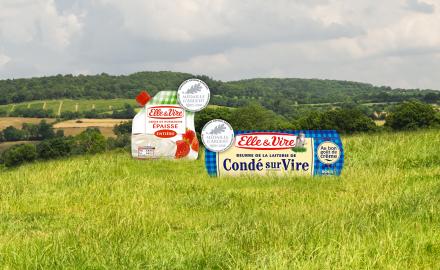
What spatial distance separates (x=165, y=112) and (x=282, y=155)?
611 cm

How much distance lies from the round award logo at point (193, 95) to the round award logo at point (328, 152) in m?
5.74

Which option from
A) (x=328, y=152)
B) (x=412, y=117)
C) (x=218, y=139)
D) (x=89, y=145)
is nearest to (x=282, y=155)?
(x=328, y=152)

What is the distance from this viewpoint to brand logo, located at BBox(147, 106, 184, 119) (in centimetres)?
1700

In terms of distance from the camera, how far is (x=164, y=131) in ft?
55.6

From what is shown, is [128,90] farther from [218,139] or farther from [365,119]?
[218,139]

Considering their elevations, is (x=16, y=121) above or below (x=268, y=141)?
below

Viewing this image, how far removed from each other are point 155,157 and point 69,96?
514 feet

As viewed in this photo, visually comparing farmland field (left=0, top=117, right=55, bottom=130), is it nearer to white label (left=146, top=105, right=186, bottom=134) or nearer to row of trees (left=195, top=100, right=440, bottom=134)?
row of trees (left=195, top=100, right=440, bottom=134)

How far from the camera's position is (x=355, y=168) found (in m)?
13.1

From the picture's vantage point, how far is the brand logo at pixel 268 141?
12.2 m

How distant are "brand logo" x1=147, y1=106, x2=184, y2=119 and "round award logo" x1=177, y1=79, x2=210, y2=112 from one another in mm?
301

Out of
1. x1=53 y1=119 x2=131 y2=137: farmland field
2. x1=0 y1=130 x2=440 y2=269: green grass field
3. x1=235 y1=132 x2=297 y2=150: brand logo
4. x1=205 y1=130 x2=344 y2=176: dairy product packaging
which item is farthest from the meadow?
x1=0 y1=130 x2=440 y2=269: green grass field

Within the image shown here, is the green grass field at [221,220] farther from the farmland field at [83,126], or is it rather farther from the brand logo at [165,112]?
the farmland field at [83,126]

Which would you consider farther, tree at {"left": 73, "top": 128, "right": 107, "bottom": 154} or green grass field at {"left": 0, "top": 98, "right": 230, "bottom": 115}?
green grass field at {"left": 0, "top": 98, "right": 230, "bottom": 115}
